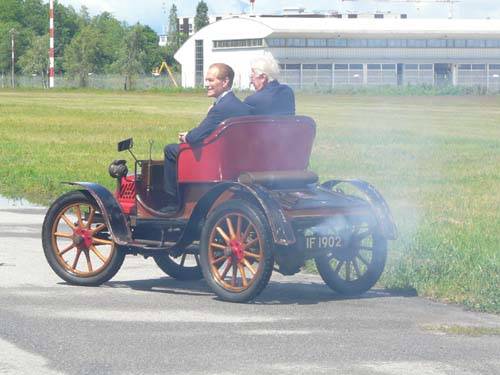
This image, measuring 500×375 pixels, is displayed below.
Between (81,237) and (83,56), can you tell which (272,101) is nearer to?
(81,237)

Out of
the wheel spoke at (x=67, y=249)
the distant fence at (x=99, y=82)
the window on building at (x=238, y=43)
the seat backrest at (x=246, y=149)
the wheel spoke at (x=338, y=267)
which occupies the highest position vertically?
the window on building at (x=238, y=43)

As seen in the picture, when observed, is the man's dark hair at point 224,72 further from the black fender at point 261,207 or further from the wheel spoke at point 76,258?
the wheel spoke at point 76,258

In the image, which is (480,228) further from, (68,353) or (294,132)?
(68,353)

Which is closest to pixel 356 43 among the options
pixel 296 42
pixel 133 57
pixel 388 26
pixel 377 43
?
pixel 377 43

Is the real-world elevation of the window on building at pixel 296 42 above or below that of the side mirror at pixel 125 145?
above

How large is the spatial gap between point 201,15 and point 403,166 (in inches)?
6914

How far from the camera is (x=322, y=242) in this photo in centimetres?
870

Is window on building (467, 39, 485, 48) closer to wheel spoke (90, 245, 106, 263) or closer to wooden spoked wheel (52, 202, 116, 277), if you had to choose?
wooden spoked wheel (52, 202, 116, 277)

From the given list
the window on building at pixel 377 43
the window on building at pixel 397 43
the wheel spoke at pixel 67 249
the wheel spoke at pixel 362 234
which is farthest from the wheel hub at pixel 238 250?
the window on building at pixel 377 43

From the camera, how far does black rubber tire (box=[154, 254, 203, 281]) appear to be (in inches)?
389

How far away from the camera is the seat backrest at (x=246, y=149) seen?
29.0 ft

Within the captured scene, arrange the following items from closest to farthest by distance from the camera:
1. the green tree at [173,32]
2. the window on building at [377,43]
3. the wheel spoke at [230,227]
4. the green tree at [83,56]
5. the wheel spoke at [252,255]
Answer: the wheel spoke at [252,255]
the wheel spoke at [230,227]
the window on building at [377,43]
the green tree at [83,56]
the green tree at [173,32]

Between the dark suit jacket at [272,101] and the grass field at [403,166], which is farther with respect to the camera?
the grass field at [403,166]

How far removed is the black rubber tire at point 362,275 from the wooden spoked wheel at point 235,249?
70 cm
